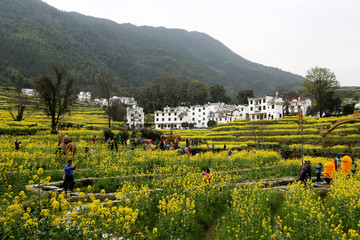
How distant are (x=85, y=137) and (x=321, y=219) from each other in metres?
33.8

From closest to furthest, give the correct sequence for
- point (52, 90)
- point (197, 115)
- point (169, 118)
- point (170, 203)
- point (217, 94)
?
point (170, 203)
point (52, 90)
point (169, 118)
point (197, 115)
point (217, 94)

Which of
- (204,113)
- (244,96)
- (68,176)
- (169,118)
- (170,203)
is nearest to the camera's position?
(170,203)

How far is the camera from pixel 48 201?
702 centimetres

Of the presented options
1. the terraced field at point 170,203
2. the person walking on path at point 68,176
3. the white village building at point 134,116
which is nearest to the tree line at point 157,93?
the white village building at point 134,116

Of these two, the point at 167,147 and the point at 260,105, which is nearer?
the point at 167,147

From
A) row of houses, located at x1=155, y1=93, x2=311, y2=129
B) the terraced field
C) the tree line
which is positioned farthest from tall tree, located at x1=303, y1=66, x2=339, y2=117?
the terraced field

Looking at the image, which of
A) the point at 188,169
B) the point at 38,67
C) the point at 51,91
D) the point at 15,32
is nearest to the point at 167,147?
the point at 188,169

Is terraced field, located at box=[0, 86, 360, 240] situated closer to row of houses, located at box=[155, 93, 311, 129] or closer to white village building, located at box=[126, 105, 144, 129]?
row of houses, located at box=[155, 93, 311, 129]

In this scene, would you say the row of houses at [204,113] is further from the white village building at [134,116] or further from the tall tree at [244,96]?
the tall tree at [244,96]

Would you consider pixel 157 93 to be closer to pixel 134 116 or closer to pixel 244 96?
pixel 134 116

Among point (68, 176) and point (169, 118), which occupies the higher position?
point (169, 118)

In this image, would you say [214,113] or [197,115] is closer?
[214,113]

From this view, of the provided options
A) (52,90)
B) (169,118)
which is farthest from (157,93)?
(52,90)

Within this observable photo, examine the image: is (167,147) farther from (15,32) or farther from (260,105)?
(15,32)
